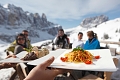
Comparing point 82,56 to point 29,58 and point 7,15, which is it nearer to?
point 29,58

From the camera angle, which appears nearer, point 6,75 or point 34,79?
point 34,79

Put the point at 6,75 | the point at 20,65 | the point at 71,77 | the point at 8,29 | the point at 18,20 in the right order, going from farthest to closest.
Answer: the point at 18,20
the point at 8,29
the point at 6,75
the point at 71,77
the point at 20,65

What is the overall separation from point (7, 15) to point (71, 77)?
164 m

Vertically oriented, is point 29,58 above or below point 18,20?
below

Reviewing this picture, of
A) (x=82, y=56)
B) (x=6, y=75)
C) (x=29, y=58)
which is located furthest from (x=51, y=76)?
(x=6, y=75)

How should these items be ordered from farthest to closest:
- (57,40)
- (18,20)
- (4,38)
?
(18,20)
(4,38)
(57,40)

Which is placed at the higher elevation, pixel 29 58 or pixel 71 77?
pixel 29 58

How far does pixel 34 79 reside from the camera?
2.84ft

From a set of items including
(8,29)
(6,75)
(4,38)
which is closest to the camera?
(6,75)

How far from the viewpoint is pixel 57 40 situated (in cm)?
609

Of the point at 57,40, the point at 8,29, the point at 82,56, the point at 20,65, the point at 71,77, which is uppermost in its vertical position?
the point at 8,29

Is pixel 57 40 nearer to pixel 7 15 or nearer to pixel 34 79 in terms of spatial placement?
pixel 34 79

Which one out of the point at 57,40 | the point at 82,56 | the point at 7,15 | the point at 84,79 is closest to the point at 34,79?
the point at 82,56

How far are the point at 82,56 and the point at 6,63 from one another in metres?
1.58
